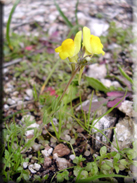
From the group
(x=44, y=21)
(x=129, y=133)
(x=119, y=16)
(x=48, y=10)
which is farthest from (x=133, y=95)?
(x=48, y=10)

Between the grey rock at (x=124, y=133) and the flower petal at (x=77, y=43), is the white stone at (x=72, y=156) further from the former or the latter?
the flower petal at (x=77, y=43)

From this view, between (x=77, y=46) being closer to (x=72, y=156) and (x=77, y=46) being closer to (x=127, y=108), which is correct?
(x=127, y=108)

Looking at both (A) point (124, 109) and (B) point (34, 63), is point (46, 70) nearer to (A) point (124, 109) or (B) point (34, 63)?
(B) point (34, 63)

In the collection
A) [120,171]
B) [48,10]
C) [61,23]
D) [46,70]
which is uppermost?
[48,10]

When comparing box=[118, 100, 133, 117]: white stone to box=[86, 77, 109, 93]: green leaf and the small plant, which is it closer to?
box=[86, 77, 109, 93]: green leaf

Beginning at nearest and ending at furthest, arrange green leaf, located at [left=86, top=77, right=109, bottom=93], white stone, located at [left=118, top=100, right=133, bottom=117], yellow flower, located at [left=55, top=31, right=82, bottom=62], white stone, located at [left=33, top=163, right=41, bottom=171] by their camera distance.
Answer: yellow flower, located at [left=55, top=31, right=82, bottom=62] < white stone, located at [left=33, top=163, right=41, bottom=171] < white stone, located at [left=118, top=100, right=133, bottom=117] < green leaf, located at [left=86, top=77, right=109, bottom=93]

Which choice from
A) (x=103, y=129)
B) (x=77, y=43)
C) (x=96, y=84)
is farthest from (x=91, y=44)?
(x=103, y=129)

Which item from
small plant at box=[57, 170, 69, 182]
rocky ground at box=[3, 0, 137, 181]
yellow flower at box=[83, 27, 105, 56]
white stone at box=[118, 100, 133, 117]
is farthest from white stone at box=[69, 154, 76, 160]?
yellow flower at box=[83, 27, 105, 56]

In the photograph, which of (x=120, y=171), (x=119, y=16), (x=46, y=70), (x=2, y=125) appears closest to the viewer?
(x=120, y=171)
